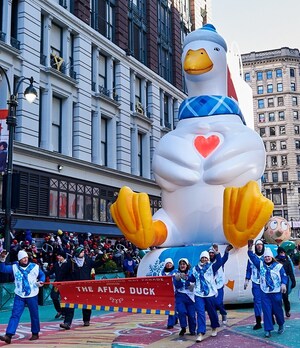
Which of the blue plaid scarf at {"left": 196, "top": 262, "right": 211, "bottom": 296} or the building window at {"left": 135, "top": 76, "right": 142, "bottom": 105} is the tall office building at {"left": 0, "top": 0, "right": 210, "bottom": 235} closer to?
the building window at {"left": 135, "top": 76, "right": 142, "bottom": 105}

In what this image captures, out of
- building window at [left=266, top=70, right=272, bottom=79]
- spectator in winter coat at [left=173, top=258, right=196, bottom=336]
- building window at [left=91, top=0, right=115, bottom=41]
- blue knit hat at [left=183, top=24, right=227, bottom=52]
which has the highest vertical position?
building window at [left=266, top=70, right=272, bottom=79]

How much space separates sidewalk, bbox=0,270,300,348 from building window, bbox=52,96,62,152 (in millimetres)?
14355

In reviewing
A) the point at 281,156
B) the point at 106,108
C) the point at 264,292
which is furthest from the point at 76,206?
the point at 281,156

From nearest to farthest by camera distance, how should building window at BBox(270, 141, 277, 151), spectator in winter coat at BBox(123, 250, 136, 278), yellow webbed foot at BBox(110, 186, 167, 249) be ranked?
yellow webbed foot at BBox(110, 186, 167, 249), spectator in winter coat at BBox(123, 250, 136, 278), building window at BBox(270, 141, 277, 151)

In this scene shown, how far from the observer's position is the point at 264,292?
32.6ft

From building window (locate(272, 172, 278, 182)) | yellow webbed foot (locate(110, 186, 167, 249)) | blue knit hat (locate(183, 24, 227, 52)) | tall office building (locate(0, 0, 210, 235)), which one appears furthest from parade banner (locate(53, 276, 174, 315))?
building window (locate(272, 172, 278, 182))

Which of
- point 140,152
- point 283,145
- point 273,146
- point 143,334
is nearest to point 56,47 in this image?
point 140,152

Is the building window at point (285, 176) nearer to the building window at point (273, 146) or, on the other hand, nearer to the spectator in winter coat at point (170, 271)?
the building window at point (273, 146)

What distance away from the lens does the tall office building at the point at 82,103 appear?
2402cm

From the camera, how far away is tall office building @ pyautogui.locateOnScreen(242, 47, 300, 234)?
3388 inches

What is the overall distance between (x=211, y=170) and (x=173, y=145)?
1.18 meters

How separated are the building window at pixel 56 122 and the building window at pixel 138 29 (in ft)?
29.7

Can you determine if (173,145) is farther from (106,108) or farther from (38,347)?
(106,108)

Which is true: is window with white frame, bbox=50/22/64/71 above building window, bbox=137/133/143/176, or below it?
above
